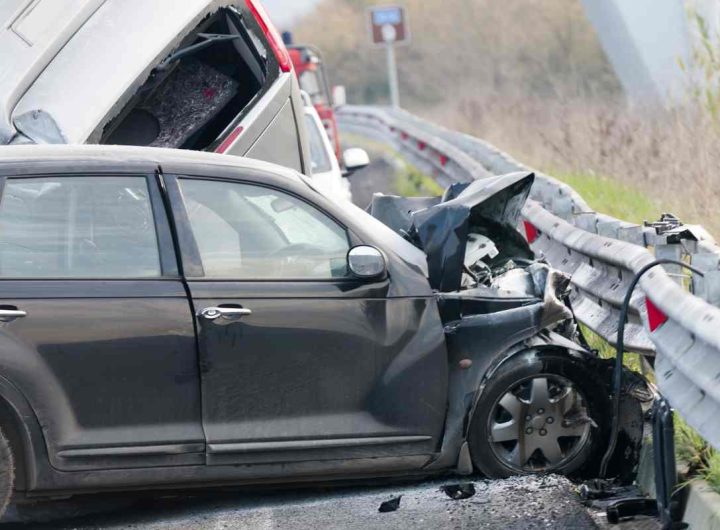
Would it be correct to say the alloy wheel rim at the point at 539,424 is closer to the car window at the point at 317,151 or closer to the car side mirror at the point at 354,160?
the car window at the point at 317,151

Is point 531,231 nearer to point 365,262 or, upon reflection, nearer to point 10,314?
point 365,262

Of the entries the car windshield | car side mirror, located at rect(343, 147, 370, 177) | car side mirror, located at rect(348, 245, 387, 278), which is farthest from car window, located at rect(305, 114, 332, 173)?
the car windshield

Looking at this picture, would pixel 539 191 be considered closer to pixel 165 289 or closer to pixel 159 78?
pixel 159 78

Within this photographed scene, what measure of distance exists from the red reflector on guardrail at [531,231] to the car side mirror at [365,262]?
11.3 ft

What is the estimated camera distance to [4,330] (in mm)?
5617

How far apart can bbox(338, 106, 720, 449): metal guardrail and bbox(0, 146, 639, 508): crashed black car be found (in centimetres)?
48

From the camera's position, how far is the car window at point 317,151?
14.0 metres

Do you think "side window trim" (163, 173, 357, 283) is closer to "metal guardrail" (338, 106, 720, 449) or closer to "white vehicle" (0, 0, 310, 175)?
"metal guardrail" (338, 106, 720, 449)

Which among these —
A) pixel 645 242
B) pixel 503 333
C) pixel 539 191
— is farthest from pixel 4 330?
pixel 539 191

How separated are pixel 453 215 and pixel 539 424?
1.01 m

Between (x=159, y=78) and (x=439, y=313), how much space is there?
4.17 m

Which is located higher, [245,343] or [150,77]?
[150,77]

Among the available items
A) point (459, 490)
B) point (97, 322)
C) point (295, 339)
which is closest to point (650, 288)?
point (459, 490)

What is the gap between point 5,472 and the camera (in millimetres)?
5676
